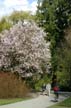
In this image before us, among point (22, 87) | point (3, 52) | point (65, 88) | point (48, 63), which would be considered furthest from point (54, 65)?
point (22, 87)

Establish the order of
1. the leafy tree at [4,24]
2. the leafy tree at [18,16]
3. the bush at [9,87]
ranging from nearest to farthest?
1. the bush at [9,87]
2. the leafy tree at [4,24]
3. the leafy tree at [18,16]

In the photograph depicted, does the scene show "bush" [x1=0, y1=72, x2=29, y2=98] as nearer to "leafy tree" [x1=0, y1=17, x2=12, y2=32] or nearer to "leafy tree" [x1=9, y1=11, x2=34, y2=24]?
"leafy tree" [x1=0, y1=17, x2=12, y2=32]

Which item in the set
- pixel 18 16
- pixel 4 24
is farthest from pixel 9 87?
pixel 18 16

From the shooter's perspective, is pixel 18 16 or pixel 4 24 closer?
pixel 4 24

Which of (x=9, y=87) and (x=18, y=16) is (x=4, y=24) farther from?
(x=9, y=87)

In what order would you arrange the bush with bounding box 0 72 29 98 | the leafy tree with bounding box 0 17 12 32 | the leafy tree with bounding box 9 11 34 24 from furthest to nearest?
1. the leafy tree with bounding box 9 11 34 24
2. the leafy tree with bounding box 0 17 12 32
3. the bush with bounding box 0 72 29 98

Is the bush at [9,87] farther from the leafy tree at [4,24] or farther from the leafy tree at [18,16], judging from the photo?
the leafy tree at [18,16]

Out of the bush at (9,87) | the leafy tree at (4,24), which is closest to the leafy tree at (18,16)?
the leafy tree at (4,24)

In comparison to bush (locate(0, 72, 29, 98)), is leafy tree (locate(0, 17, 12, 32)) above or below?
above

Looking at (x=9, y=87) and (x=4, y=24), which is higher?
(x=4, y=24)

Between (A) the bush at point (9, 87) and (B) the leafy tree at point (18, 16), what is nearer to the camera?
(A) the bush at point (9, 87)

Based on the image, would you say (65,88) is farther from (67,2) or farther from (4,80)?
(4,80)

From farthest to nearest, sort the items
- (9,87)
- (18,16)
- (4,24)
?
(18,16), (4,24), (9,87)

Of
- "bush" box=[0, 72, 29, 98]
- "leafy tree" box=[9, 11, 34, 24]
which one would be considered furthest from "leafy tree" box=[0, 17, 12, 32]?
"bush" box=[0, 72, 29, 98]
